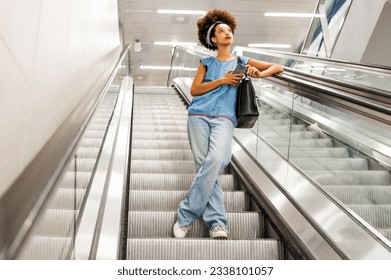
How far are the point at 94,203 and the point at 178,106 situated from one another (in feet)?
17.8

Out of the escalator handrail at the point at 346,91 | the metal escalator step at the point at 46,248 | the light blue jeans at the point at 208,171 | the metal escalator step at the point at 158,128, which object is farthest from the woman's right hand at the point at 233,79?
Answer: the metal escalator step at the point at 158,128

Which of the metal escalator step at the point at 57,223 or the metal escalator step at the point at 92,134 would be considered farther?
the metal escalator step at the point at 92,134

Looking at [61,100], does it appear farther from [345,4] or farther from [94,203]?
[345,4]

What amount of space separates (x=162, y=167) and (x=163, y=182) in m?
0.40

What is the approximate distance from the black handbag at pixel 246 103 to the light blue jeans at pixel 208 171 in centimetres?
11

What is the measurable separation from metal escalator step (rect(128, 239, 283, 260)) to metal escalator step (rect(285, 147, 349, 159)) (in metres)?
0.76

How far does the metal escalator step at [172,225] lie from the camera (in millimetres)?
2836

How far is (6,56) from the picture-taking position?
214cm

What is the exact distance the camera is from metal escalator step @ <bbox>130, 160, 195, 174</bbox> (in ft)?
12.9

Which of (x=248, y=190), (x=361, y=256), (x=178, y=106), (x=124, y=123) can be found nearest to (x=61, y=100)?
(x=124, y=123)

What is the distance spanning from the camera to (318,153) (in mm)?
2992

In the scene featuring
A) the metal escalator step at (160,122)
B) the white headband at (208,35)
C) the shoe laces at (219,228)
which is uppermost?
the white headband at (208,35)

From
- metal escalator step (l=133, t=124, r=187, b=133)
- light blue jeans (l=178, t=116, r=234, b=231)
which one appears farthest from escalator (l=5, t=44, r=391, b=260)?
metal escalator step (l=133, t=124, r=187, b=133)

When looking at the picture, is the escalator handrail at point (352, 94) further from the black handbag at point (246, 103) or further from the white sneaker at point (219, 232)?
the white sneaker at point (219, 232)
